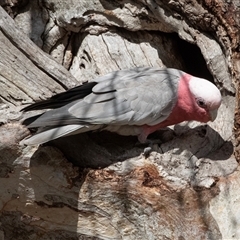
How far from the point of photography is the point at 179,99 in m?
2.64

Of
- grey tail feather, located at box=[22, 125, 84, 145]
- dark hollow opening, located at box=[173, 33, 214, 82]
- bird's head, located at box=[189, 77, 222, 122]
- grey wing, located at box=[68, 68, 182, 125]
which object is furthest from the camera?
dark hollow opening, located at box=[173, 33, 214, 82]

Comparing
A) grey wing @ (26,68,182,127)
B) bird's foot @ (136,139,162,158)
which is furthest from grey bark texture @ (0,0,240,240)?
grey wing @ (26,68,182,127)

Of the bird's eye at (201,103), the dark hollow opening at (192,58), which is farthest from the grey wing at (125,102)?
the dark hollow opening at (192,58)

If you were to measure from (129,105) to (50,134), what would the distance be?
0.41 meters

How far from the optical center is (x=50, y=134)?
2322 mm

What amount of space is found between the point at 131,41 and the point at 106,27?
182 millimetres

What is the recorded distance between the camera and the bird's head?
2584 mm

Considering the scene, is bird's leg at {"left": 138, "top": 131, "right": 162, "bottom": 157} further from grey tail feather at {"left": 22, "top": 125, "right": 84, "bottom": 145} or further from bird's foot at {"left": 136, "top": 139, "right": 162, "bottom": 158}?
grey tail feather at {"left": 22, "top": 125, "right": 84, "bottom": 145}

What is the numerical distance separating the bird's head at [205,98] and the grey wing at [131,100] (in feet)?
0.32

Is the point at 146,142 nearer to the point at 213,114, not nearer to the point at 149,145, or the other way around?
the point at 149,145

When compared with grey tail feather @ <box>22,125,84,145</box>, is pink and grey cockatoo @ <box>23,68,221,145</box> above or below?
above

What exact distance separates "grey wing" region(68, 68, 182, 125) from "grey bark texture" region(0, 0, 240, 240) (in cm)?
16

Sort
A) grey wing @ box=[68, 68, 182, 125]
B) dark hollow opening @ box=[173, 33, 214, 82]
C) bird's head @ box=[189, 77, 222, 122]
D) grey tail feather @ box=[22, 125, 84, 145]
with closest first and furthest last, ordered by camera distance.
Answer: grey tail feather @ box=[22, 125, 84, 145], grey wing @ box=[68, 68, 182, 125], bird's head @ box=[189, 77, 222, 122], dark hollow opening @ box=[173, 33, 214, 82]

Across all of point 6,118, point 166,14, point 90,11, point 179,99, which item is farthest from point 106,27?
point 6,118
